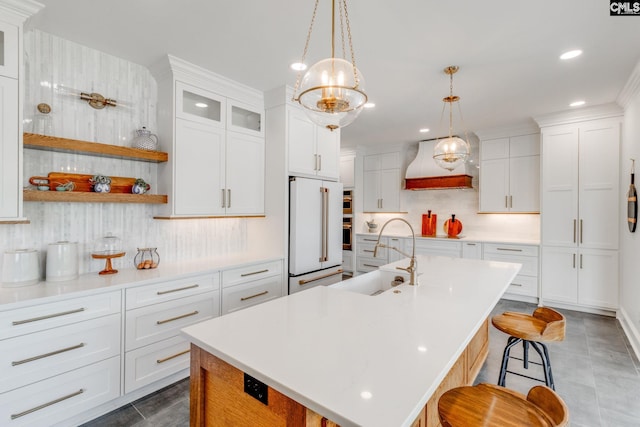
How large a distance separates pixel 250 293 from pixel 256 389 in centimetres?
192

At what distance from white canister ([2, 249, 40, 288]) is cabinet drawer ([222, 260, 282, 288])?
125 cm

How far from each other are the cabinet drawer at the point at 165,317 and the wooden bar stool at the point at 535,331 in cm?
218

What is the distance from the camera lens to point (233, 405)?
123 cm

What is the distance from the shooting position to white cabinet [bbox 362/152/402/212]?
235 inches

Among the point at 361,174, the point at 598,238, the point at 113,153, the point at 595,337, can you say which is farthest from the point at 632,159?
the point at 113,153

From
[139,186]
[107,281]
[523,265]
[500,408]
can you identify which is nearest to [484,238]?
[523,265]

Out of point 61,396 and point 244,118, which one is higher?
point 244,118

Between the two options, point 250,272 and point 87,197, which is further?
point 250,272

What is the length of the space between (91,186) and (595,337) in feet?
16.4

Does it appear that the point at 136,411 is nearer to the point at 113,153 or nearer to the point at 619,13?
the point at 113,153

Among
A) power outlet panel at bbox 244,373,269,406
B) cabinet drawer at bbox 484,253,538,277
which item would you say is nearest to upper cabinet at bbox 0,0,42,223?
power outlet panel at bbox 244,373,269,406

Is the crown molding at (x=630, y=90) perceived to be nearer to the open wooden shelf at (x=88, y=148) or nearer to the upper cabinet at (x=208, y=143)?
the upper cabinet at (x=208, y=143)

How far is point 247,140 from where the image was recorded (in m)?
3.26

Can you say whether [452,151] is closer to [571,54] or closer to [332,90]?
[571,54]
